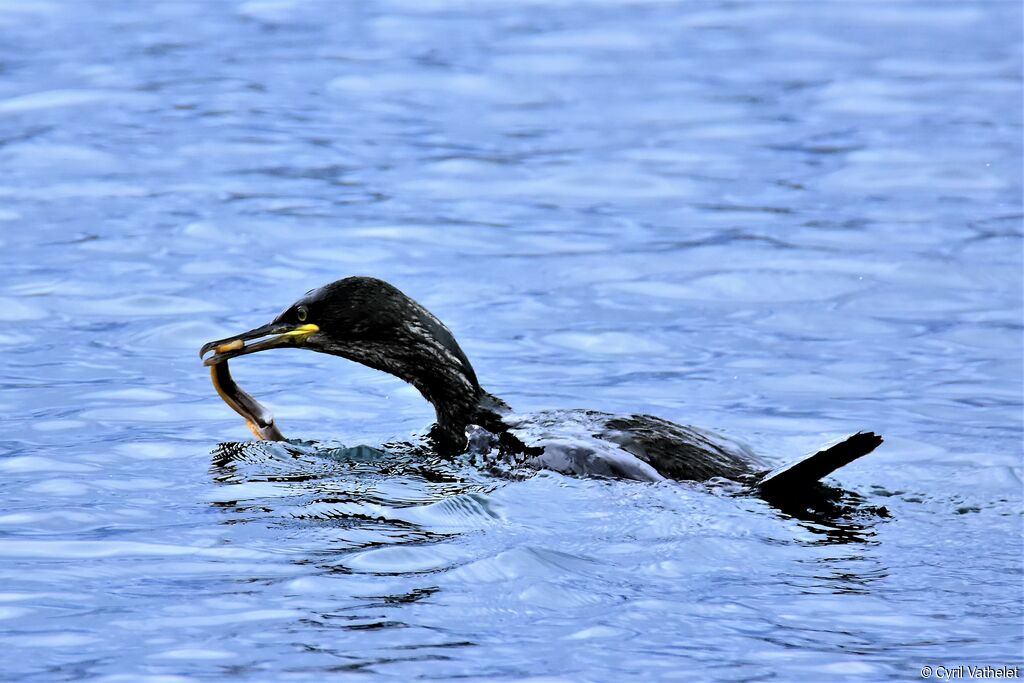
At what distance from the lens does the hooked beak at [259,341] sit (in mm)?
8289

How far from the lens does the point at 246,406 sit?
8.48 metres

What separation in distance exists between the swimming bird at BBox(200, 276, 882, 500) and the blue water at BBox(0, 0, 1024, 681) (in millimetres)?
275

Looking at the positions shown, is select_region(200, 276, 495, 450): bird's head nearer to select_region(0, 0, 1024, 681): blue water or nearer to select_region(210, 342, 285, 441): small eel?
select_region(210, 342, 285, 441): small eel

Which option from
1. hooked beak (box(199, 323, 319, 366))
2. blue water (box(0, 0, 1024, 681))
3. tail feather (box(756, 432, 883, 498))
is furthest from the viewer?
hooked beak (box(199, 323, 319, 366))

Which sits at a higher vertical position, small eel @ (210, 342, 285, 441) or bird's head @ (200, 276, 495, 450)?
bird's head @ (200, 276, 495, 450)

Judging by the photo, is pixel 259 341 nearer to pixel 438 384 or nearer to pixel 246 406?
pixel 246 406

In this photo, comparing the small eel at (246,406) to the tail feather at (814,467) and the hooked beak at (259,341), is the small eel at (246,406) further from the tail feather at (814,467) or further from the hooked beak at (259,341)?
the tail feather at (814,467)

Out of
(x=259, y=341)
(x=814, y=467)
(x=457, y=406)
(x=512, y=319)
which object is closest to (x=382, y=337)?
(x=457, y=406)

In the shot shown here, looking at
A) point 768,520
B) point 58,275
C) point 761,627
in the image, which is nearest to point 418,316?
point 768,520

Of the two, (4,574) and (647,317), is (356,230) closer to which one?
(647,317)

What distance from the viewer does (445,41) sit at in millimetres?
18719

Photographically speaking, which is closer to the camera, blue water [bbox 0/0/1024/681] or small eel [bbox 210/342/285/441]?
blue water [bbox 0/0/1024/681]

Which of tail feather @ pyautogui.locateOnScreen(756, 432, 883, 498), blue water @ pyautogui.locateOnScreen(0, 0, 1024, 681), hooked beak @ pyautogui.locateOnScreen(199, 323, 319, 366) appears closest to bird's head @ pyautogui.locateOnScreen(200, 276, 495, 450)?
hooked beak @ pyautogui.locateOnScreen(199, 323, 319, 366)

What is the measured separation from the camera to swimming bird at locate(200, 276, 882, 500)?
25.5ft
